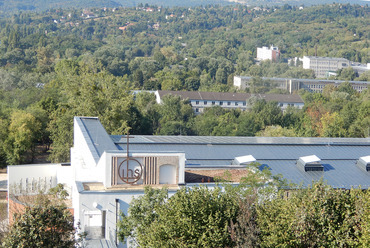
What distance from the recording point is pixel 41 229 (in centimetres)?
1421

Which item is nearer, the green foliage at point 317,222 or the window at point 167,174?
the green foliage at point 317,222

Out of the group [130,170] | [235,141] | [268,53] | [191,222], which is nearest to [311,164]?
[235,141]

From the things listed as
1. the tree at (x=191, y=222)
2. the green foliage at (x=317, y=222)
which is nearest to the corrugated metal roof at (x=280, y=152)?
the tree at (x=191, y=222)

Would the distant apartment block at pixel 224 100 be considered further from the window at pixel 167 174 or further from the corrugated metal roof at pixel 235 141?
the window at pixel 167 174

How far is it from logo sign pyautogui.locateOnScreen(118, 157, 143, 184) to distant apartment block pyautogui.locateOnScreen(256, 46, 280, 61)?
5995 inches

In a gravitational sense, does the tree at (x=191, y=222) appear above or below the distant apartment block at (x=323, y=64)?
below

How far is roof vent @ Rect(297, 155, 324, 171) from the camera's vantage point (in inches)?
949

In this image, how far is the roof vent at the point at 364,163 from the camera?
81.8 ft

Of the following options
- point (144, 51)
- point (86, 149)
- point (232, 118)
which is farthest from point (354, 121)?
point (144, 51)

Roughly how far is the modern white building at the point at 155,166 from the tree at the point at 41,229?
6.92ft

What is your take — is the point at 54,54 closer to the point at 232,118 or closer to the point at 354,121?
the point at 232,118

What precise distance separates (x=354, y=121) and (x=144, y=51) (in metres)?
125

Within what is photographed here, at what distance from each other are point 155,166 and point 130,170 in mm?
871

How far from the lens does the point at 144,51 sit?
174625 mm
